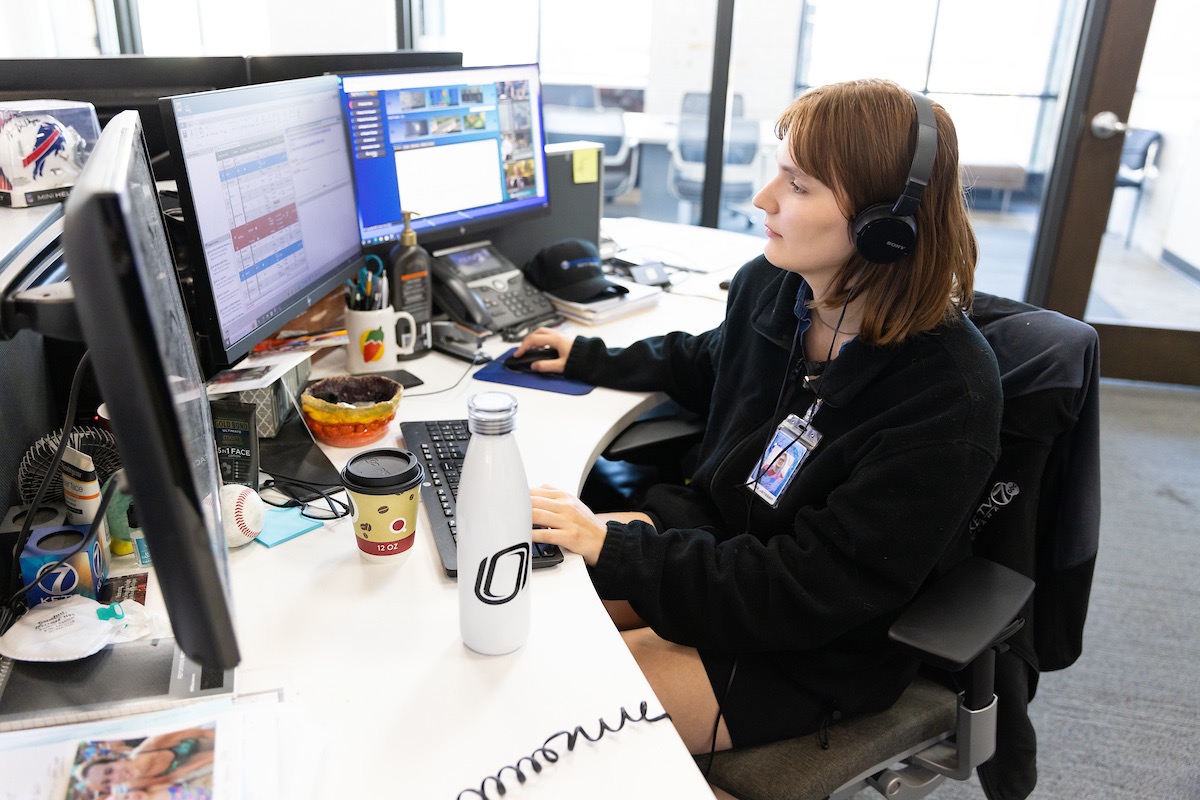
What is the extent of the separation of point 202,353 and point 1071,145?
124 inches

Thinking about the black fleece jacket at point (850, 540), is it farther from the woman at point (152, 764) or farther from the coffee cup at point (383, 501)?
the woman at point (152, 764)

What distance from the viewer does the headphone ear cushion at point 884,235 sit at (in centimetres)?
105

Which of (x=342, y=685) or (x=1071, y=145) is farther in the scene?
(x=1071, y=145)

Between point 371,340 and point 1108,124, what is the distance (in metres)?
2.86

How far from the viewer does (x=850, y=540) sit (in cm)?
103

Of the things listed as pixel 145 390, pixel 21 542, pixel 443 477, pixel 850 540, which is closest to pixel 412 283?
pixel 443 477

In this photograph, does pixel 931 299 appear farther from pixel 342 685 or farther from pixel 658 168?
pixel 658 168

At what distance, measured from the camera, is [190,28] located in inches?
170

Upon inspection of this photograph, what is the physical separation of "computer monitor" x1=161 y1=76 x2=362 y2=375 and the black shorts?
2.49 feet

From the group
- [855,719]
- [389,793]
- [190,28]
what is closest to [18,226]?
[389,793]

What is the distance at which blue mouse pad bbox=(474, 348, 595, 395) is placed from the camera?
157cm

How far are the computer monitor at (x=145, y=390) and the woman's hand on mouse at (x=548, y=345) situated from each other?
3.32 feet

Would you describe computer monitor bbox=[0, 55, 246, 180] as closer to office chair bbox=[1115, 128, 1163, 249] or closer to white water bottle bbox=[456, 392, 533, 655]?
white water bottle bbox=[456, 392, 533, 655]

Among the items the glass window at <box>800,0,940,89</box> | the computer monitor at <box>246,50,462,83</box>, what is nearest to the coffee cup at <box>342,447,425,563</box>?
→ the computer monitor at <box>246,50,462,83</box>
